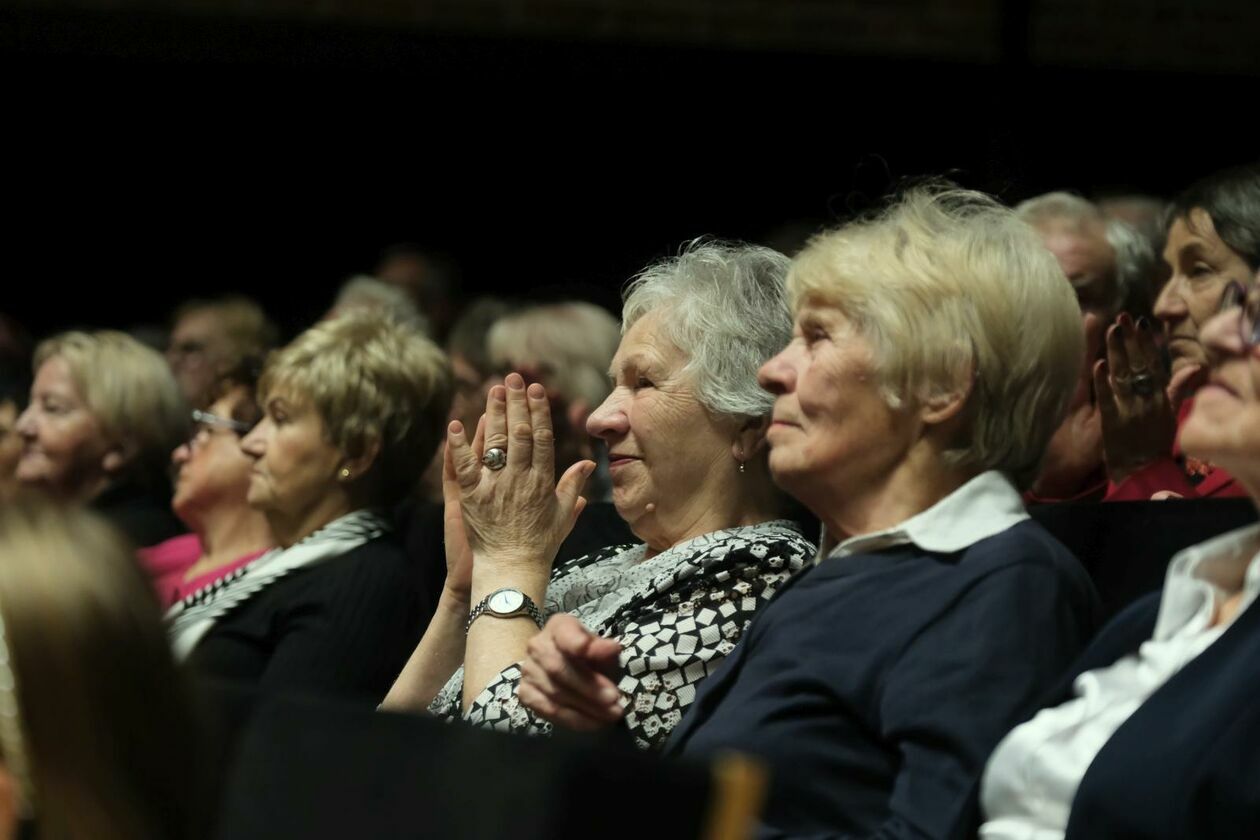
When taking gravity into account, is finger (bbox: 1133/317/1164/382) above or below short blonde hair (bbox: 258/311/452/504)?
above

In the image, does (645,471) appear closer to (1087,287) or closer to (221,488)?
(1087,287)

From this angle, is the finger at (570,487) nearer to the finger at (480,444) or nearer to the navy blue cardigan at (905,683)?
the finger at (480,444)

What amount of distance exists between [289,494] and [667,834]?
2.66 m

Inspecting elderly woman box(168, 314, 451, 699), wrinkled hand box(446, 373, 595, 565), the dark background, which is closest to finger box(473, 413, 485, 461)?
wrinkled hand box(446, 373, 595, 565)

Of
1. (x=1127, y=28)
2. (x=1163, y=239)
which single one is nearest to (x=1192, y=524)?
(x=1163, y=239)

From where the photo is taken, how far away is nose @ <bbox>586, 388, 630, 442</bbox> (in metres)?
2.74

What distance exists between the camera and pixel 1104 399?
2873mm

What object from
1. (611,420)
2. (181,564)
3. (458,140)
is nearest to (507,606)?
(611,420)

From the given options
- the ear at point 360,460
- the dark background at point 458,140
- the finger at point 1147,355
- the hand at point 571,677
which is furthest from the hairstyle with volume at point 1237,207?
the dark background at point 458,140

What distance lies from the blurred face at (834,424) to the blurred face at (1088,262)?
3.38 ft

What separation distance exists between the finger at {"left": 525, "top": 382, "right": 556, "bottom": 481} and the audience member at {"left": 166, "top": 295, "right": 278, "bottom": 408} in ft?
7.30

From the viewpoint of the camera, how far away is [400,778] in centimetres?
122

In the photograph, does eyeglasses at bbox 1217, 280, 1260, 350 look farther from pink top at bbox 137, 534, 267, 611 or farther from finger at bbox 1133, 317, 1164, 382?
pink top at bbox 137, 534, 267, 611

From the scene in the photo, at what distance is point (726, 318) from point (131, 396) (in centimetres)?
220
